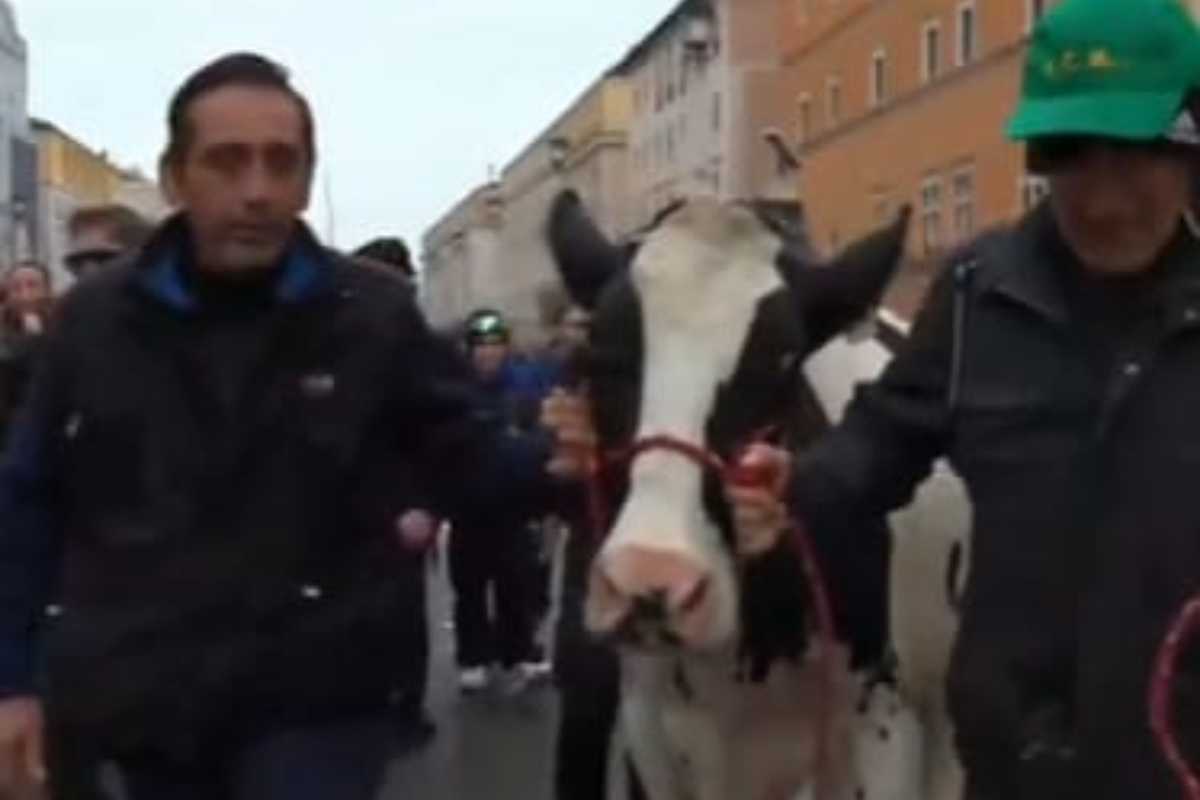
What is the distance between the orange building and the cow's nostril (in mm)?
41590

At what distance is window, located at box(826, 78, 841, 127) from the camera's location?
235ft

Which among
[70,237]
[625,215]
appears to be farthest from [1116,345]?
[70,237]

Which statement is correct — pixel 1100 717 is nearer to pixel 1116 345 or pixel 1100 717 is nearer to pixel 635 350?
pixel 1116 345

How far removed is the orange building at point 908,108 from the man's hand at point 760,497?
136 feet

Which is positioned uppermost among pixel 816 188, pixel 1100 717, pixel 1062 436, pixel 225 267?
pixel 816 188

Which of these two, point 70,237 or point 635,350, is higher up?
point 70,237

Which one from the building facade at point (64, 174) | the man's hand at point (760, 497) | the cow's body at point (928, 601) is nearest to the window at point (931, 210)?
the cow's body at point (928, 601)

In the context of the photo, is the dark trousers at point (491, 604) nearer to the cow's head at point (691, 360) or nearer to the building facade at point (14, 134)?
the cow's head at point (691, 360)

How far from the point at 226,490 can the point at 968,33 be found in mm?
53448

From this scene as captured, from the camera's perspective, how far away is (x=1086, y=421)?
165 inches

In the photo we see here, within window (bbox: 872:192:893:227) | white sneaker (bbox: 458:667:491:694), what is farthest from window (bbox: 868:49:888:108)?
white sneaker (bbox: 458:667:491:694)

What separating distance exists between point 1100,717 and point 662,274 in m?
1.63

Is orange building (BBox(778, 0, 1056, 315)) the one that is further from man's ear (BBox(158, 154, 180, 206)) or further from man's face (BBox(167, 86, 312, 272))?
man's face (BBox(167, 86, 312, 272))

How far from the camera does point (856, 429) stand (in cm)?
466
